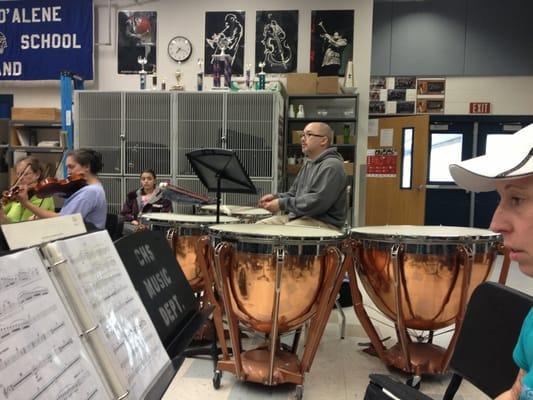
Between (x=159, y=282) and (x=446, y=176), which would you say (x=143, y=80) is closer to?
(x=159, y=282)

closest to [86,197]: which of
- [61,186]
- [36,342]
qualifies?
[61,186]

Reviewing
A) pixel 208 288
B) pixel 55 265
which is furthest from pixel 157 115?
pixel 55 265

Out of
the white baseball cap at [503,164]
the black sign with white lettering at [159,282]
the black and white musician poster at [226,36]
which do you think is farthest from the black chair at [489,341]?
the black and white musician poster at [226,36]

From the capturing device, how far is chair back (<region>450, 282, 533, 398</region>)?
1214 mm

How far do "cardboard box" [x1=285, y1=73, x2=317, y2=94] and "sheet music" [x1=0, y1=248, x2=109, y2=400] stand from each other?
463 cm

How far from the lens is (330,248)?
2.04 meters

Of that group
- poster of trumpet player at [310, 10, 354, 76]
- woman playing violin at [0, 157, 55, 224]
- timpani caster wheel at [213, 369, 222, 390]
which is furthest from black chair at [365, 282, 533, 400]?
poster of trumpet player at [310, 10, 354, 76]

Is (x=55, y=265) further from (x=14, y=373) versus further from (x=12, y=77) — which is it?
(x=12, y=77)

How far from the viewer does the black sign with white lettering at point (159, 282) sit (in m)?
1.29

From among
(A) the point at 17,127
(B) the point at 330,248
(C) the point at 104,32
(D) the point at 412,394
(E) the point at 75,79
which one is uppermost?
(C) the point at 104,32

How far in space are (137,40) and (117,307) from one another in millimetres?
5384

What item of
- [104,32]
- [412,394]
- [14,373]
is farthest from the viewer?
[104,32]

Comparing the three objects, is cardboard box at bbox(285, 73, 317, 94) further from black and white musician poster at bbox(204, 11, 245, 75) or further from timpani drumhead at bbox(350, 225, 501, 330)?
timpani drumhead at bbox(350, 225, 501, 330)

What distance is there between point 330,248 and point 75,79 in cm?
466
